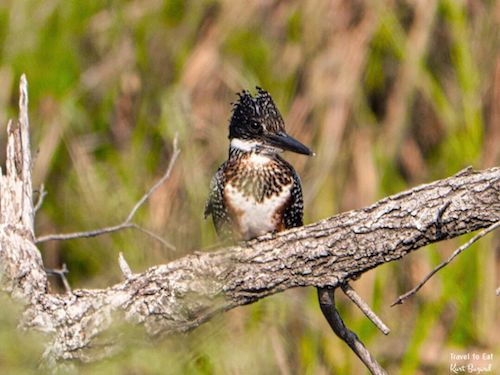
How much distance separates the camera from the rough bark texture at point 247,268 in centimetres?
260

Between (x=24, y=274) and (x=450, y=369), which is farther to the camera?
(x=450, y=369)

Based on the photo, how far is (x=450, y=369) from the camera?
5.26 m

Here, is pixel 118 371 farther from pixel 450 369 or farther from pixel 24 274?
pixel 450 369

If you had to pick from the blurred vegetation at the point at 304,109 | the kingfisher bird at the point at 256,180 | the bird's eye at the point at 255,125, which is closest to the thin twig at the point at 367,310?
the kingfisher bird at the point at 256,180

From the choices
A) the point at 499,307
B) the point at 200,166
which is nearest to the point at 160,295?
the point at 200,166

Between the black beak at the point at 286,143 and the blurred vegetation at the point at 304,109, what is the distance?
4.08 feet

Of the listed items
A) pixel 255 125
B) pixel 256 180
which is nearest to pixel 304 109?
pixel 255 125

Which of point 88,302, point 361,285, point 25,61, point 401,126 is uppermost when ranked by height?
point 25,61

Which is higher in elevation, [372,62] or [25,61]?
[25,61]

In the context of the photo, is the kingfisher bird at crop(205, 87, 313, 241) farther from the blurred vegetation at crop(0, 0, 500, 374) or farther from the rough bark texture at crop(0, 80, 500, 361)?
the blurred vegetation at crop(0, 0, 500, 374)

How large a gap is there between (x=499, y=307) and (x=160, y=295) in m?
2.83

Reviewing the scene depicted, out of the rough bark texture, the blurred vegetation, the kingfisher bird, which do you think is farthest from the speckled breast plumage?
the blurred vegetation

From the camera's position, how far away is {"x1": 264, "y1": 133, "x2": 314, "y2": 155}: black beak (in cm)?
348

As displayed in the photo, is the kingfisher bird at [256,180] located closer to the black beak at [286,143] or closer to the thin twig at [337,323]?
the black beak at [286,143]
